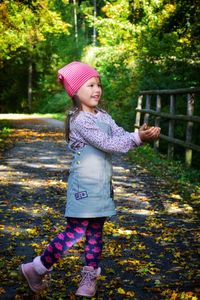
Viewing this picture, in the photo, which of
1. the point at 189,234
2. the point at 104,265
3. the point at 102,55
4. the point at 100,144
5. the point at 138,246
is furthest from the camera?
the point at 102,55

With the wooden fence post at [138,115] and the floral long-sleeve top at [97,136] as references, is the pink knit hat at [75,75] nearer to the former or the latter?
the floral long-sleeve top at [97,136]

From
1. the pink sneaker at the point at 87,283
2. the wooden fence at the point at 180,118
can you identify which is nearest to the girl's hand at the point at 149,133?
the pink sneaker at the point at 87,283

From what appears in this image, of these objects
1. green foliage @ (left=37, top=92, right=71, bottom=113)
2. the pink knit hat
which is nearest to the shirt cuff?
the pink knit hat

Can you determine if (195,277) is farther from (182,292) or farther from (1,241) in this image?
(1,241)

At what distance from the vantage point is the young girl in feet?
10.4

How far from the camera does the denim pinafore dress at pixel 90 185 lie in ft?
10.5

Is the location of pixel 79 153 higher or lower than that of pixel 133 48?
lower

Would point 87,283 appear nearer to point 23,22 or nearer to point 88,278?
point 88,278

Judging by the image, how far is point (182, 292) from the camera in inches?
134

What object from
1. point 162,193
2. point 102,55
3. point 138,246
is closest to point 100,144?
point 138,246

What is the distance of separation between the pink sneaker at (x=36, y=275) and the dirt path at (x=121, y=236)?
0.39 feet

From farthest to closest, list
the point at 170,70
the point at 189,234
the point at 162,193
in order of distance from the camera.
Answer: the point at 170,70, the point at 162,193, the point at 189,234

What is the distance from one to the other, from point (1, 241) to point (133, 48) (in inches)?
676

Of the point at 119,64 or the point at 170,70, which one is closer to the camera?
the point at 170,70
